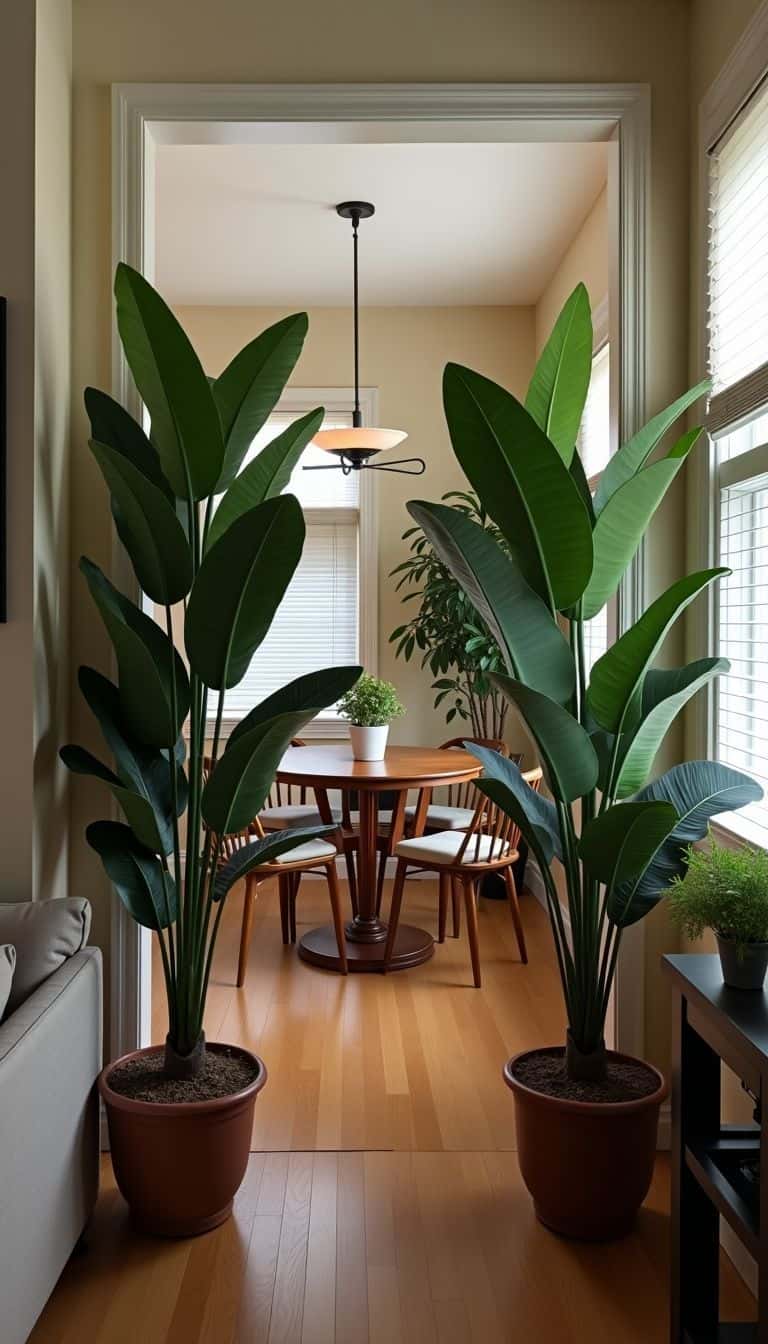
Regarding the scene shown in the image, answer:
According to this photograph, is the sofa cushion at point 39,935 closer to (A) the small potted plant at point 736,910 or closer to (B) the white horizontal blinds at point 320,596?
(A) the small potted plant at point 736,910

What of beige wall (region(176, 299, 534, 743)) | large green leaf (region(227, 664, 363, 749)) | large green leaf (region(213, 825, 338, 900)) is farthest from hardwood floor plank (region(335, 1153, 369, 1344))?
beige wall (region(176, 299, 534, 743))

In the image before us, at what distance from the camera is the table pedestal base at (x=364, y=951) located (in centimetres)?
428

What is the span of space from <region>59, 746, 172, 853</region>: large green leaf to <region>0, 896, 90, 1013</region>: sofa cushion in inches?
7.7

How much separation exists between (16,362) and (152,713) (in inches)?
33.7

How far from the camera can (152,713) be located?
2348 mm

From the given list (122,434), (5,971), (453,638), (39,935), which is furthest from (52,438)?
(453,638)

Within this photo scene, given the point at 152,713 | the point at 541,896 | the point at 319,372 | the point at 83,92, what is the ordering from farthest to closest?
the point at 319,372 → the point at 541,896 → the point at 83,92 → the point at 152,713

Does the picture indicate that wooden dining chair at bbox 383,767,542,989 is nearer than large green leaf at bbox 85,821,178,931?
No

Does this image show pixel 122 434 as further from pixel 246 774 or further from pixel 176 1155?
pixel 176 1155

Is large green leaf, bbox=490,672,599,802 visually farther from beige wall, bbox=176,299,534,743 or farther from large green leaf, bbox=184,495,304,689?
beige wall, bbox=176,299,534,743

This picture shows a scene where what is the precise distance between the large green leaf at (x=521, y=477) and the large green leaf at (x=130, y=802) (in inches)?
37.0

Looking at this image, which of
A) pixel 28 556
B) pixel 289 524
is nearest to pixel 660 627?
pixel 289 524

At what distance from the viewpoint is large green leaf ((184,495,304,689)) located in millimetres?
2168

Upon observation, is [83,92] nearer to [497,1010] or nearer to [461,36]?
[461,36]
